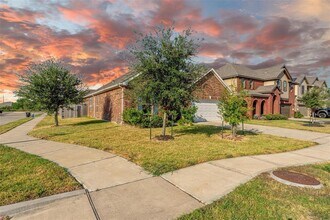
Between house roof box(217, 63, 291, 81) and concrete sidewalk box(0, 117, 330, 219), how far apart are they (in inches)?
984

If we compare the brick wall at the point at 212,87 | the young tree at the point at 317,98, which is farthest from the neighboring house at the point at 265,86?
the young tree at the point at 317,98

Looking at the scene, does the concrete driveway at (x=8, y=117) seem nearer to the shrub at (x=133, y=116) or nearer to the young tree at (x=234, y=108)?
the shrub at (x=133, y=116)

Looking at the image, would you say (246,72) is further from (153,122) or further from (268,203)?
(268,203)

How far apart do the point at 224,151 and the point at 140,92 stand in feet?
16.4

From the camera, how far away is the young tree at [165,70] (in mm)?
10336

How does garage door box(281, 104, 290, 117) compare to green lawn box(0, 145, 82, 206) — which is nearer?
green lawn box(0, 145, 82, 206)

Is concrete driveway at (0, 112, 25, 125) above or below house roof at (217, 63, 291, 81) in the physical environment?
below

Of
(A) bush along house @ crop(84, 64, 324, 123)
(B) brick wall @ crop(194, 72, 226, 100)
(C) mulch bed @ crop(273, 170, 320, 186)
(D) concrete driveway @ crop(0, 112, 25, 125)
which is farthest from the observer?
(D) concrete driveway @ crop(0, 112, 25, 125)

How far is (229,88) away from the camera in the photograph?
18234mm

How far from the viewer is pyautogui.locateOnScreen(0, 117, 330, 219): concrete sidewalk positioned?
148 inches

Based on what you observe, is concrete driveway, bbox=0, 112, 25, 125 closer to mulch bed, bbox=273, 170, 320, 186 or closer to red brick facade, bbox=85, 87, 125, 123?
red brick facade, bbox=85, 87, 125, 123

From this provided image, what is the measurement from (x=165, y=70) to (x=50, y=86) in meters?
11.0

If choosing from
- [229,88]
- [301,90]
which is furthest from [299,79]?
[229,88]

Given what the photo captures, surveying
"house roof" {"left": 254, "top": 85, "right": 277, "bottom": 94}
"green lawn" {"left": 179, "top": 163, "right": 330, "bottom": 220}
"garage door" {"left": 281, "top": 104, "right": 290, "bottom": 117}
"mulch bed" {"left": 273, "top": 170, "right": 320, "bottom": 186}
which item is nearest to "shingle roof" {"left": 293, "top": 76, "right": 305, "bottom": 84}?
"garage door" {"left": 281, "top": 104, "right": 290, "bottom": 117}
